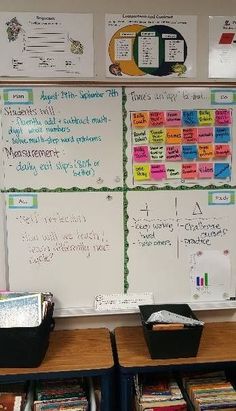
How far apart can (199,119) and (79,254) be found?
0.93 metres

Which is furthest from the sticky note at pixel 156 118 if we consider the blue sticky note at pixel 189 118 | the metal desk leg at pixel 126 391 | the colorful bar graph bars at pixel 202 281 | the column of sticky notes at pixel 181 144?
the metal desk leg at pixel 126 391

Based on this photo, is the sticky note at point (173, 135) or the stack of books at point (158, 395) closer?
the stack of books at point (158, 395)

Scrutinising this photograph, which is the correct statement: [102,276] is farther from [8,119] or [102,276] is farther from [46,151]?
[8,119]

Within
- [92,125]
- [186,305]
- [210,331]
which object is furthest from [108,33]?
[210,331]

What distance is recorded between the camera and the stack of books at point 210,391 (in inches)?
70.0

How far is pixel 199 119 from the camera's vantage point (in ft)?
6.66

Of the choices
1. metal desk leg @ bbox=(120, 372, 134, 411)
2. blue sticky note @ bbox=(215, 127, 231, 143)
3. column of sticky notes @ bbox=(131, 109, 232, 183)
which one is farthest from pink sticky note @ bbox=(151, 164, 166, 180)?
metal desk leg @ bbox=(120, 372, 134, 411)

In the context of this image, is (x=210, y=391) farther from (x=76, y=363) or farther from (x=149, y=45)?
(x=149, y=45)

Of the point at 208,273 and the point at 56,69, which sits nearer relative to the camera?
the point at 56,69

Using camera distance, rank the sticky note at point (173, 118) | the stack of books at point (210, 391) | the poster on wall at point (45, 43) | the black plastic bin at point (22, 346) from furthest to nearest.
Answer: the sticky note at point (173, 118) < the poster on wall at point (45, 43) < the stack of books at point (210, 391) < the black plastic bin at point (22, 346)

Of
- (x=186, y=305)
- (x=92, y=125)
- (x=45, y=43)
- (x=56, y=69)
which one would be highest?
(x=45, y=43)

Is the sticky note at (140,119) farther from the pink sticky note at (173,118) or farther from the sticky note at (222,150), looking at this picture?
the sticky note at (222,150)

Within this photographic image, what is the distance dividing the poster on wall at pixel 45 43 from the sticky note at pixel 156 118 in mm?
409

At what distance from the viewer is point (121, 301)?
2051mm
